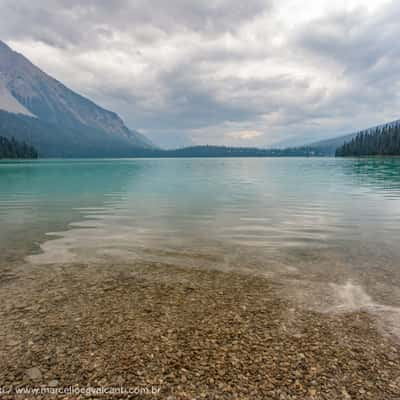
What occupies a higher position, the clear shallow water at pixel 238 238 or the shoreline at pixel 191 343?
the shoreline at pixel 191 343

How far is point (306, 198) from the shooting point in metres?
35.7

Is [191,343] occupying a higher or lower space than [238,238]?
higher

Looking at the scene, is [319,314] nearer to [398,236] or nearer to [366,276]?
[366,276]

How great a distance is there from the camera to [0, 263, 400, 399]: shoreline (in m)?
5.42

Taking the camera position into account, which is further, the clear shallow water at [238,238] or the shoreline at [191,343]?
the clear shallow water at [238,238]

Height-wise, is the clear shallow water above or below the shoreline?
below

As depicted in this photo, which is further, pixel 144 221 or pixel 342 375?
pixel 144 221

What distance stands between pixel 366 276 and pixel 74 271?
11.7m

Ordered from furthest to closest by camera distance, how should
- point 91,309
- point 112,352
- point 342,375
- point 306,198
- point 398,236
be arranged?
1. point 306,198
2. point 398,236
3. point 91,309
4. point 112,352
5. point 342,375

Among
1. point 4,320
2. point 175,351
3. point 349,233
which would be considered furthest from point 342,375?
point 349,233

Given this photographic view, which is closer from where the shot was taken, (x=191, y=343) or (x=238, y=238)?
(x=191, y=343)

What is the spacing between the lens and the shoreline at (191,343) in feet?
17.8

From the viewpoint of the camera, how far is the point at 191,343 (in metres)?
6.72

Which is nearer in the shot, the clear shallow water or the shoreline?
the shoreline
